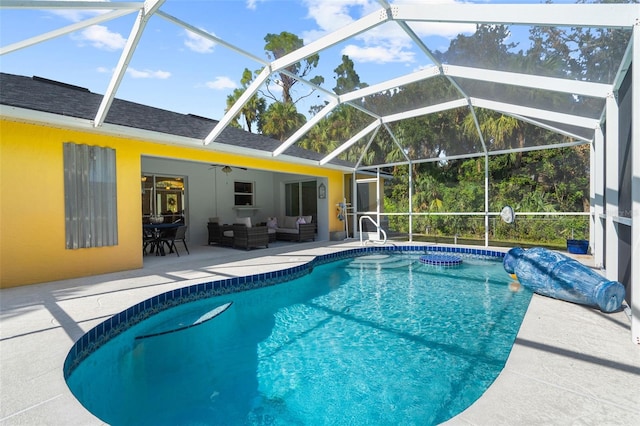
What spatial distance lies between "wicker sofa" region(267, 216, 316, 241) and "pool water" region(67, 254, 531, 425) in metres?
6.30

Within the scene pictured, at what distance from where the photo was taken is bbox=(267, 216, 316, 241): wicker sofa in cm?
1243

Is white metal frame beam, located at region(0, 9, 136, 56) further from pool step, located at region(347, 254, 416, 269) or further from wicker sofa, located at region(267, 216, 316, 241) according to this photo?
wicker sofa, located at region(267, 216, 316, 241)

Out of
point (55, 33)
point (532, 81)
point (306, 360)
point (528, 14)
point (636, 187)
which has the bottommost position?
point (306, 360)

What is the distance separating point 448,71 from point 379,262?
5.34 metres

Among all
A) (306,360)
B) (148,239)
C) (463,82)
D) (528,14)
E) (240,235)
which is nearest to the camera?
(306,360)

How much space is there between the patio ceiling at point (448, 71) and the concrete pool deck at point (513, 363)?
3191 millimetres

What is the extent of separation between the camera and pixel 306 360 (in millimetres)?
3725

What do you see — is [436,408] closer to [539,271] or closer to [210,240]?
[539,271]

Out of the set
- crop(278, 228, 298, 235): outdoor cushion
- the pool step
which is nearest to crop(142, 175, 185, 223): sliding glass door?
crop(278, 228, 298, 235): outdoor cushion

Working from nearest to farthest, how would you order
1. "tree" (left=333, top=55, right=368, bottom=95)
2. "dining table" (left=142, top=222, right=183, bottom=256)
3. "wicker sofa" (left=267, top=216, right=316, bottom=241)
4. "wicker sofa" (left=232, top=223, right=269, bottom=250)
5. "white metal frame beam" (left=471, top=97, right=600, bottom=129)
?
1. "tree" (left=333, top=55, right=368, bottom=95)
2. "white metal frame beam" (left=471, top=97, right=600, bottom=129)
3. "dining table" (left=142, top=222, right=183, bottom=256)
4. "wicker sofa" (left=232, top=223, right=269, bottom=250)
5. "wicker sofa" (left=267, top=216, right=316, bottom=241)

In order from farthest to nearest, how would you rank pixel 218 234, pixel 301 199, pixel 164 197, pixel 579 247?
pixel 301 199 → pixel 164 197 → pixel 218 234 → pixel 579 247

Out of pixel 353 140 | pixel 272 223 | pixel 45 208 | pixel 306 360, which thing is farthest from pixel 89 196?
pixel 353 140

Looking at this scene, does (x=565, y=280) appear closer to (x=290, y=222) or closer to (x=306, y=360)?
(x=306, y=360)

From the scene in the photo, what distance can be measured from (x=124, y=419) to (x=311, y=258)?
6052 mm
